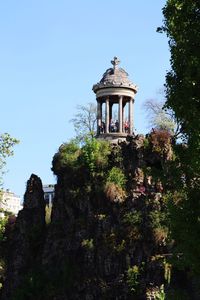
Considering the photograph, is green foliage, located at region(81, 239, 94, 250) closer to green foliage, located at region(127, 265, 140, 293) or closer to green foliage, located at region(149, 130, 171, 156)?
green foliage, located at region(127, 265, 140, 293)

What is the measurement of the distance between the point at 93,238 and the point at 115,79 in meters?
9.42

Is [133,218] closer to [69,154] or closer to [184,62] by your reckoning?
[69,154]

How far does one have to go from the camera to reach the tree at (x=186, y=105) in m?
15.3

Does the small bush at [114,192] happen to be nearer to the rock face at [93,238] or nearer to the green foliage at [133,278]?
the rock face at [93,238]

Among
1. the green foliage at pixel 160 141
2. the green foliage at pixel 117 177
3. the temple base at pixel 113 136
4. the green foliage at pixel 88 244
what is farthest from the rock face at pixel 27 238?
the green foliage at pixel 160 141

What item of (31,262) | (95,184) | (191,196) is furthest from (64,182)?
(191,196)

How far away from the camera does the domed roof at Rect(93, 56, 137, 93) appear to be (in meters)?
36.2

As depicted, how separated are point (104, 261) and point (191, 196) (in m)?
15.8

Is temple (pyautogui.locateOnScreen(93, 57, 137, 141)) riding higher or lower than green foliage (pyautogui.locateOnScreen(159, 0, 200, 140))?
higher

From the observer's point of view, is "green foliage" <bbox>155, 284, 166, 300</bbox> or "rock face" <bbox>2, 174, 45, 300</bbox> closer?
"green foliage" <bbox>155, 284, 166, 300</bbox>

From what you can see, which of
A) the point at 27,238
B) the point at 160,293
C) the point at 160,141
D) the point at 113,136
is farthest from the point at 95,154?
the point at 160,293

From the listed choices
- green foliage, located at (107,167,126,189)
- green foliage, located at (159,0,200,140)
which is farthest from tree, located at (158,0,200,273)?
green foliage, located at (107,167,126,189)

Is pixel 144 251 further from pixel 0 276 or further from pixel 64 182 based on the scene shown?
pixel 0 276

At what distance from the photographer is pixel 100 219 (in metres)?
32.0
